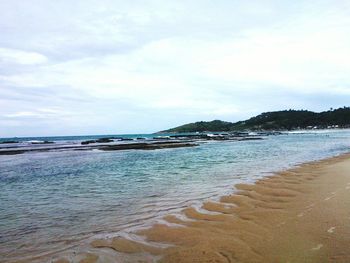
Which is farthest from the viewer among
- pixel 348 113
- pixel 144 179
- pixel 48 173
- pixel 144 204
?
pixel 348 113

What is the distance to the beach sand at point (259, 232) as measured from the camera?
19.1ft

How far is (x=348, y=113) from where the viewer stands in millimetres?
189250

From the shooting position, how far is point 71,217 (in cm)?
943

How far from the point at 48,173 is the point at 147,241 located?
15.7m

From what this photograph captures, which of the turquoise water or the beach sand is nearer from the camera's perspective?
the beach sand

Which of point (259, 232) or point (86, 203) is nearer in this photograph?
point (259, 232)

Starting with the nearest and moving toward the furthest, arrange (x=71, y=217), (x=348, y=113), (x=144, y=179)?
(x=71, y=217) < (x=144, y=179) < (x=348, y=113)

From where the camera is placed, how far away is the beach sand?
19.1 feet

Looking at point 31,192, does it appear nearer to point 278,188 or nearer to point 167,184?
point 167,184

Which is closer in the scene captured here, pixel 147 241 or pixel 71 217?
pixel 147 241

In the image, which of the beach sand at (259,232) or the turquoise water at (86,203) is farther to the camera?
the turquoise water at (86,203)

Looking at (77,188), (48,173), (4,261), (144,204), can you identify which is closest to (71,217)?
(144,204)

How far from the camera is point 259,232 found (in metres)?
7.10

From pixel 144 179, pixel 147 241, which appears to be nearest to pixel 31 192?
pixel 144 179
